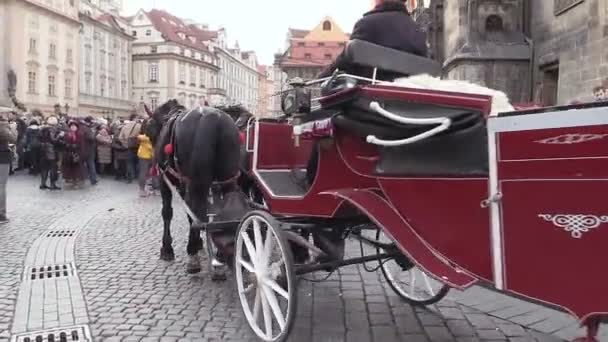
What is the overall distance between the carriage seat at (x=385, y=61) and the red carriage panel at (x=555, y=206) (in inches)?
48.2

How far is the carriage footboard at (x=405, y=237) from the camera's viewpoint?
261 cm

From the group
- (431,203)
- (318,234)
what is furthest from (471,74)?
(431,203)

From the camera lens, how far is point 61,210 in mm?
9797

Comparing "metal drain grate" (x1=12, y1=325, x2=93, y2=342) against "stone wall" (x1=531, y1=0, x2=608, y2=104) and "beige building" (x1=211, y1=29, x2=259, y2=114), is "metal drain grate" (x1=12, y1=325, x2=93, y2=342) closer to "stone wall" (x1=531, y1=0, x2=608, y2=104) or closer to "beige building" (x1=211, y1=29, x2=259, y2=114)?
"stone wall" (x1=531, y1=0, x2=608, y2=104)

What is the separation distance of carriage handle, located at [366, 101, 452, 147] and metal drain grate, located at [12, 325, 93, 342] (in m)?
2.20

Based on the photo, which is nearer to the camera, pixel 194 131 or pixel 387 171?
pixel 387 171

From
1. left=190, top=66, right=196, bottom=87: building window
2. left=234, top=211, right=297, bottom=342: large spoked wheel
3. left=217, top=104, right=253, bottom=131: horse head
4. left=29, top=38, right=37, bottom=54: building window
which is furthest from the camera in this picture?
left=190, top=66, right=196, bottom=87: building window

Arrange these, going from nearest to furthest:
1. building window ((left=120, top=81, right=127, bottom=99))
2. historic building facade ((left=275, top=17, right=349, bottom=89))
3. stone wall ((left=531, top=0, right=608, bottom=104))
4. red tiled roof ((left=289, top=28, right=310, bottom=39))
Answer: stone wall ((left=531, top=0, right=608, bottom=104))
historic building facade ((left=275, top=17, right=349, bottom=89))
building window ((left=120, top=81, right=127, bottom=99))
red tiled roof ((left=289, top=28, right=310, bottom=39))

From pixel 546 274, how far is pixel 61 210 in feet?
29.5

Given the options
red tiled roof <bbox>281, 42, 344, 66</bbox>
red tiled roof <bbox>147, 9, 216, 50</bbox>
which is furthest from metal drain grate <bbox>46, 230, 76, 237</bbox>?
red tiled roof <bbox>147, 9, 216, 50</bbox>

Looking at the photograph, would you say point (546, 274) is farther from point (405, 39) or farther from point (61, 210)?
point (61, 210)

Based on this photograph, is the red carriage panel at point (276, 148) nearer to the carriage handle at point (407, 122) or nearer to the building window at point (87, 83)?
the carriage handle at point (407, 122)

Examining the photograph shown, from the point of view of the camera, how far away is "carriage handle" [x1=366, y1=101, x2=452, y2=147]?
2602mm

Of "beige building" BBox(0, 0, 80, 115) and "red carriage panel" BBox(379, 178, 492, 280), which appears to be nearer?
"red carriage panel" BBox(379, 178, 492, 280)
